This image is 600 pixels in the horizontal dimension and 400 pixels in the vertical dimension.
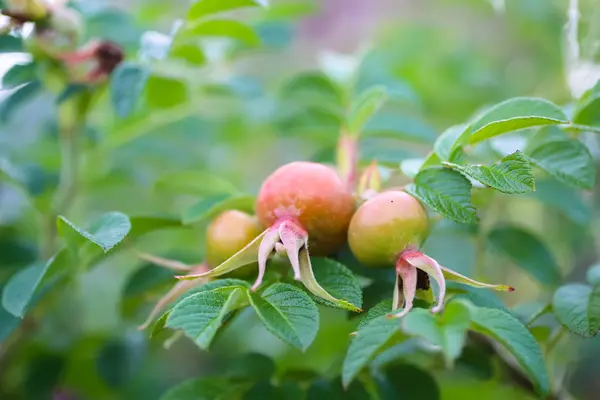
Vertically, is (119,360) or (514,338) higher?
(514,338)

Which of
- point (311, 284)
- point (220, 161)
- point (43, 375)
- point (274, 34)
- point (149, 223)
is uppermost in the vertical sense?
point (274, 34)

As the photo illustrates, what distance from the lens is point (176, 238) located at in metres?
1.88

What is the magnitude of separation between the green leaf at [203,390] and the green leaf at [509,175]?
497mm

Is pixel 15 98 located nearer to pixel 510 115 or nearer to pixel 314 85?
pixel 314 85

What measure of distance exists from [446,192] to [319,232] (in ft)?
Answer: 0.61

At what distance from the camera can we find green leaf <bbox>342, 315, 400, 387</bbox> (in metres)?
0.69

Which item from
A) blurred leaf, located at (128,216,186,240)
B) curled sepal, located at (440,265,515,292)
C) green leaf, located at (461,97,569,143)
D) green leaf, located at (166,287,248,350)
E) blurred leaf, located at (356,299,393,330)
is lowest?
blurred leaf, located at (128,216,186,240)

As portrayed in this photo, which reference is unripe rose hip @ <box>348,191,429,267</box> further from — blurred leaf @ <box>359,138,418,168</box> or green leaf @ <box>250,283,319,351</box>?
blurred leaf @ <box>359,138,418,168</box>

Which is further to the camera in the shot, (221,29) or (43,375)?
(43,375)

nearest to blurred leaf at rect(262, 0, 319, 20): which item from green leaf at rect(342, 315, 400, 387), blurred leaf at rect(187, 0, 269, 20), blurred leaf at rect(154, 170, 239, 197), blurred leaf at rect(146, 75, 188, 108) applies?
blurred leaf at rect(146, 75, 188, 108)

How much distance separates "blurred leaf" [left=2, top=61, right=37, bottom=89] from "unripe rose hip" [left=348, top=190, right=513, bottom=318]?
0.70 m

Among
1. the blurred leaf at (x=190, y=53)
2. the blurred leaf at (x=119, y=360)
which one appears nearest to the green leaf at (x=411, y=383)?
the blurred leaf at (x=119, y=360)

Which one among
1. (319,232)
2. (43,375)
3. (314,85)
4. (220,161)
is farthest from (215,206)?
(220,161)

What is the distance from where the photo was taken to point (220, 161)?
2004 millimetres
